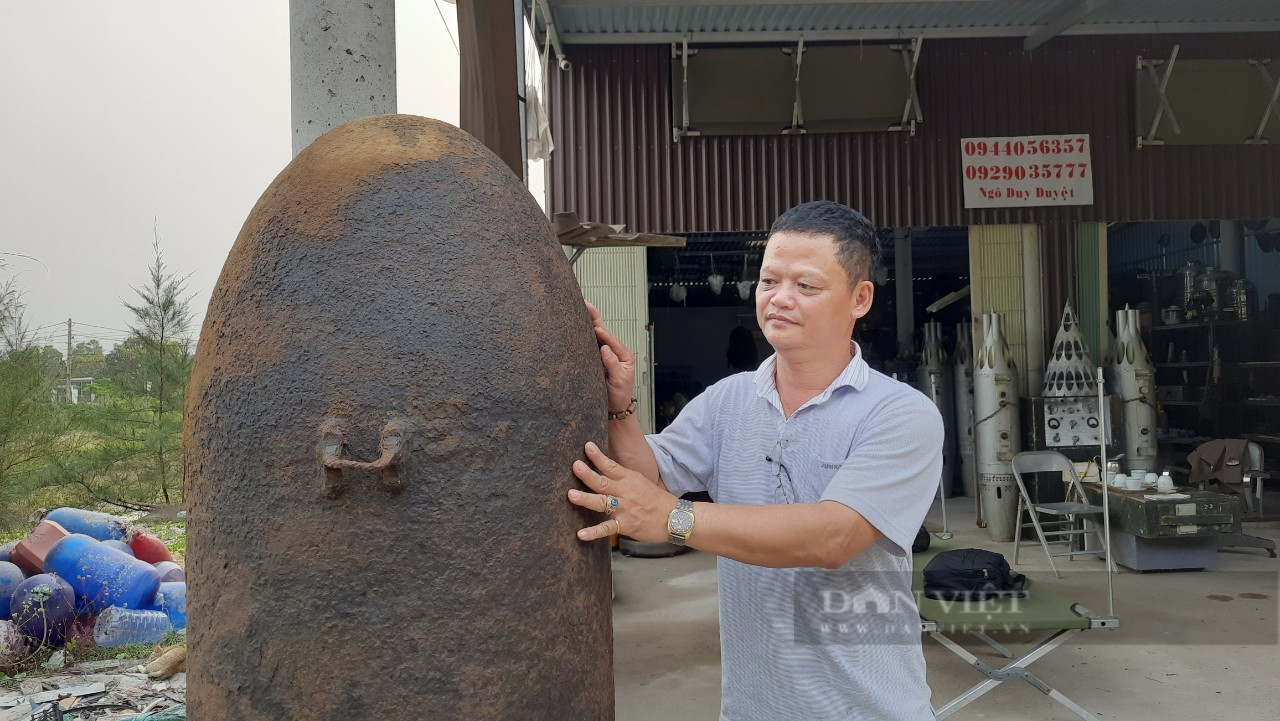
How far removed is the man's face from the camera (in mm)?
1608

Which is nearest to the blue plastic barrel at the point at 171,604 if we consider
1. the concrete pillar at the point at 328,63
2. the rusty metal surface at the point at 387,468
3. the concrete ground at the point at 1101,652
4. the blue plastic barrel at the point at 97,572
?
the blue plastic barrel at the point at 97,572

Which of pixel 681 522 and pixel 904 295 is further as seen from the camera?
pixel 904 295

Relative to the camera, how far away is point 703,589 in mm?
6598

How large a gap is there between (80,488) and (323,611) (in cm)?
839

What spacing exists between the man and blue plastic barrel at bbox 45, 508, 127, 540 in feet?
19.9

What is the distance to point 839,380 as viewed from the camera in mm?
1697

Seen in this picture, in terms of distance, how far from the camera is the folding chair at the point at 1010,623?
12.6 feet

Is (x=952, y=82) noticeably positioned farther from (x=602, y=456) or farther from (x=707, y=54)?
(x=602, y=456)

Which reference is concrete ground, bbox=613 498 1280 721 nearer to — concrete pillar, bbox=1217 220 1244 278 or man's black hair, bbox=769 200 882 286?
man's black hair, bbox=769 200 882 286

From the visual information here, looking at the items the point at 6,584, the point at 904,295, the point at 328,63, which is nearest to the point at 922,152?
the point at 904,295

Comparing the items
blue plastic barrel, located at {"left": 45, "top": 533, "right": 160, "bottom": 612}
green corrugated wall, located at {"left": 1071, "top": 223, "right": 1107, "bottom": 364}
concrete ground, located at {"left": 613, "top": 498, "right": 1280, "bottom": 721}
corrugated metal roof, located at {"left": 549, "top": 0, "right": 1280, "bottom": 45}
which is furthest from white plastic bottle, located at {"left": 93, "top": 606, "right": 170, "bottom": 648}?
green corrugated wall, located at {"left": 1071, "top": 223, "right": 1107, "bottom": 364}

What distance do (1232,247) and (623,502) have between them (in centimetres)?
1056

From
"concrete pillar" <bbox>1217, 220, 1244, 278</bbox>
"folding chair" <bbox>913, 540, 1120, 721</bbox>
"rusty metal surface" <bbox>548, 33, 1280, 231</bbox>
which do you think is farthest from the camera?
"concrete pillar" <bbox>1217, 220, 1244, 278</bbox>

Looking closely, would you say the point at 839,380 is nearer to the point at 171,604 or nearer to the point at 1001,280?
the point at 171,604
